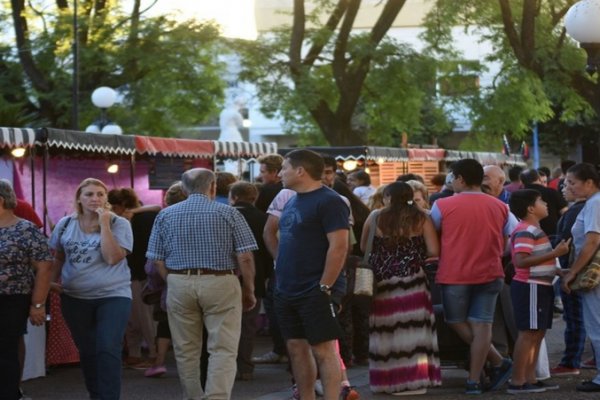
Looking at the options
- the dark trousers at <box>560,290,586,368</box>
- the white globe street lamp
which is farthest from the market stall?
the dark trousers at <box>560,290,586,368</box>

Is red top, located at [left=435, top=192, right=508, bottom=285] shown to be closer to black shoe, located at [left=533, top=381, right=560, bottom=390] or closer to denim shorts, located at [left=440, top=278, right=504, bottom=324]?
denim shorts, located at [left=440, top=278, right=504, bottom=324]

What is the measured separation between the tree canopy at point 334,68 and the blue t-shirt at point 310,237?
65.9ft

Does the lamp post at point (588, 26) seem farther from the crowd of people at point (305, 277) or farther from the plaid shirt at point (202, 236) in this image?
the plaid shirt at point (202, 236)

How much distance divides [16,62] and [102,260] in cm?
2453

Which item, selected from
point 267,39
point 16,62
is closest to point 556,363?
point 267,39

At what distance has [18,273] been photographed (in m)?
8.86

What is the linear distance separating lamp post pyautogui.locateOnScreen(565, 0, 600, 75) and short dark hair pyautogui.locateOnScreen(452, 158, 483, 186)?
2293 mm

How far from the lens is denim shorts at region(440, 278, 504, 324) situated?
10.0 metres

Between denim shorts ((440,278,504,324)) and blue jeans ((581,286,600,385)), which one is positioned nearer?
denim shorts ((440,278,504,324))

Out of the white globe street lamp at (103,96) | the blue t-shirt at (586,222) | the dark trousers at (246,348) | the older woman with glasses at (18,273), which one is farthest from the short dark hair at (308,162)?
the white globe street lamp at (103,96)

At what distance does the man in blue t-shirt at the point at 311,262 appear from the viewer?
8312 mm

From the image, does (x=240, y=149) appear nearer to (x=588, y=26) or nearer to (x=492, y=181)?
(x=492, y=181)

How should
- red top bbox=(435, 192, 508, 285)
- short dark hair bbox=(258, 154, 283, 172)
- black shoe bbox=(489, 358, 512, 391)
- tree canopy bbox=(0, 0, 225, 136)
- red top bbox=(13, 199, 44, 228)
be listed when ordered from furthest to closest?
tree canopy bbox=(0, 0, 225, 136) → short dark hair bbox=(258, 154, 283, 172) → red top bbox=(13, 199, 44, 228) → black shoe bbox=(489, 358, 512, 391) → red top bbox=(435, 192, 508, 285)

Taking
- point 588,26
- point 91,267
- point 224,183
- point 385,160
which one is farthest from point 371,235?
point 385,160
